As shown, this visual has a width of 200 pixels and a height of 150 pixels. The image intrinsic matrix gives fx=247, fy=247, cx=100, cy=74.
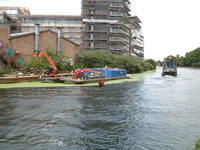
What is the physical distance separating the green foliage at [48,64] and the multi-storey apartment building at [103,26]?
38.2m

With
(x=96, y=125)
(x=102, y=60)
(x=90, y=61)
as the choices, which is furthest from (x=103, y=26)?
(x=96, y=125)

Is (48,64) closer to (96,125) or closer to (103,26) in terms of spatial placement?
(96,125)

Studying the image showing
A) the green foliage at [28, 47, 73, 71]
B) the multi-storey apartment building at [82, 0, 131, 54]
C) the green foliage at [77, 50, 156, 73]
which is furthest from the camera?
the multi-storey apartment building at [82, 0, 131, 54]

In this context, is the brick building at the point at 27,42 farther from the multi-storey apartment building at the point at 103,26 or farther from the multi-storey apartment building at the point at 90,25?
the multi-storey apartment building at the point at 90,25

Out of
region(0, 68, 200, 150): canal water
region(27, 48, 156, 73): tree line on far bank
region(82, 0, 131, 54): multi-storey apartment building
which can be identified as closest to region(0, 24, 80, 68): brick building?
region(27, 48, 156, 73): tree line on far bank

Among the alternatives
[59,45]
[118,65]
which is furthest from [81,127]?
[118,65]

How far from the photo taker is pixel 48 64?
38344 mm

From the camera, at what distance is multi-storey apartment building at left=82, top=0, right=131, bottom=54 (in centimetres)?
8269

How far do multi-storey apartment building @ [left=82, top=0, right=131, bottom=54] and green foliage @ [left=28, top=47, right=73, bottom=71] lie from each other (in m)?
38.2

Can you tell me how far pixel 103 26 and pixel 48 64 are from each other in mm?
48002

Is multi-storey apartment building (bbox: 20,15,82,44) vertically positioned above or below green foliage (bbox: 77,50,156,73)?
above

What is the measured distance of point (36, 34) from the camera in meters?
41.9

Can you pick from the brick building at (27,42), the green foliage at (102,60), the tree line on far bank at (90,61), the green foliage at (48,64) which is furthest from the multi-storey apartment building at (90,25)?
the green foliage at (48,64)

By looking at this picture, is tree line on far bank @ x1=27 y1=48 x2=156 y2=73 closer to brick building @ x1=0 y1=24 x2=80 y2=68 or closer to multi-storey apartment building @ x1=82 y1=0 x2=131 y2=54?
brick building @ x1=0 y1=24 x2=80 y2=68
